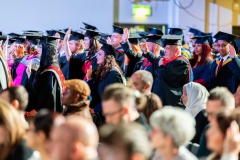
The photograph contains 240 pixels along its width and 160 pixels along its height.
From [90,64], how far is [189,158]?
5591mm

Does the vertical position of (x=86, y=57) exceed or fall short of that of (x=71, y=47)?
it falls short

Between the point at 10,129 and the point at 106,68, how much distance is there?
4.51 meters

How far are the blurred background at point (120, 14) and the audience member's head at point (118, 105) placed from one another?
44.2 feet

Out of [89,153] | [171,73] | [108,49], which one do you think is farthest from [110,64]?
[89,153]

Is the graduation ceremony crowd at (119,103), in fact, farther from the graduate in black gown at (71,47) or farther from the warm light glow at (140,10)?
the warm light glow at (140,10)

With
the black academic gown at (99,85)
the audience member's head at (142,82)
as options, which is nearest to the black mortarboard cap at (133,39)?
the black academic gown at (99,85)

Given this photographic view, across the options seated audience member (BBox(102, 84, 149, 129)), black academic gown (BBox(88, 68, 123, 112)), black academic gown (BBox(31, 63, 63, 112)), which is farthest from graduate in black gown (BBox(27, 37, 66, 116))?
seated audience member (BBox(102, 84, 149, 129))

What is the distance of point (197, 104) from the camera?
611 centimetres

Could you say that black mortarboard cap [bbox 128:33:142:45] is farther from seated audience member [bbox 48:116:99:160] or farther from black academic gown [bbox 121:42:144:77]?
seated audience member [bbox 48:116:99:160]

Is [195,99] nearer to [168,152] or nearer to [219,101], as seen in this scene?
[219,101]

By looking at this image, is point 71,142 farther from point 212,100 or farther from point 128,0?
point 128,0

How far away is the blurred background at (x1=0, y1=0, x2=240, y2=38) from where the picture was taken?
701 inches

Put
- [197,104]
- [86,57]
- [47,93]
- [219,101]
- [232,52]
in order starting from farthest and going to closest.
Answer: [86,57], [232,52], [47,93], [197,104], [219,101]

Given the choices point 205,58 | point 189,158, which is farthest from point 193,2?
point 189,158
